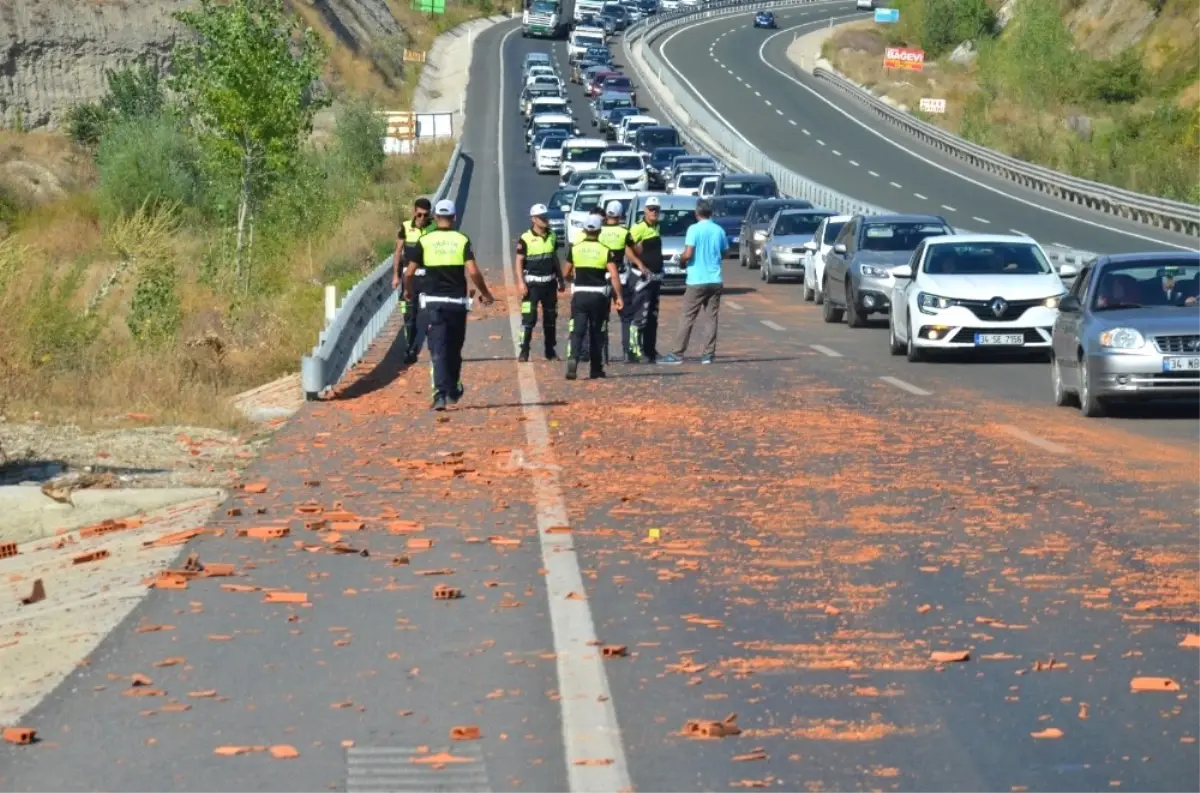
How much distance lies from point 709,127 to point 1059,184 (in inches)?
867

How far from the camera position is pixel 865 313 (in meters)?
29.2

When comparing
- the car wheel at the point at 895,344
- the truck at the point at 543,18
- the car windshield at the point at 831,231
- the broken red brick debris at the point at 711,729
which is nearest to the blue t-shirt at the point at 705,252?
the car wheel at the point at 895,344

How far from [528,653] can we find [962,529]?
12.5ft

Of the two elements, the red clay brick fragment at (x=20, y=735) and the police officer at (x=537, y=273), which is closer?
the red clay brick fragment at (x=20, y=735)

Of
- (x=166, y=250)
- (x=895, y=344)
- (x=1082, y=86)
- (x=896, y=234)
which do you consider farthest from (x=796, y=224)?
(x=1082, y=86)

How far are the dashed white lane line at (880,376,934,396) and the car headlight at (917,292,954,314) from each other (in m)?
2.05

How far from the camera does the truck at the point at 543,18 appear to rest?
128 metres

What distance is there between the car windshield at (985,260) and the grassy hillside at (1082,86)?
162 feet

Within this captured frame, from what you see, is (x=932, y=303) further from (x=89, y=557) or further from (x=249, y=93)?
(x=249, y=93)

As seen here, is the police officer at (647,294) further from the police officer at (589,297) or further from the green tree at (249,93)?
the green tree at (249,93)

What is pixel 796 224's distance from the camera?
40750mm

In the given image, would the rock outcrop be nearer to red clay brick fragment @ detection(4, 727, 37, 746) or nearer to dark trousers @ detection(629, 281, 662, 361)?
dark trousers @ detection(629, 281, 662, 361)

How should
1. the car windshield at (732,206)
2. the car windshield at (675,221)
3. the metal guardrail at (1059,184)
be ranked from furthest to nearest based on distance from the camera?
the metal guardrail at (1059,184), the car windshield at (732,206), the car windshield at (675,221)

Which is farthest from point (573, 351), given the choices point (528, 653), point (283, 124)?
point (283, 124)
